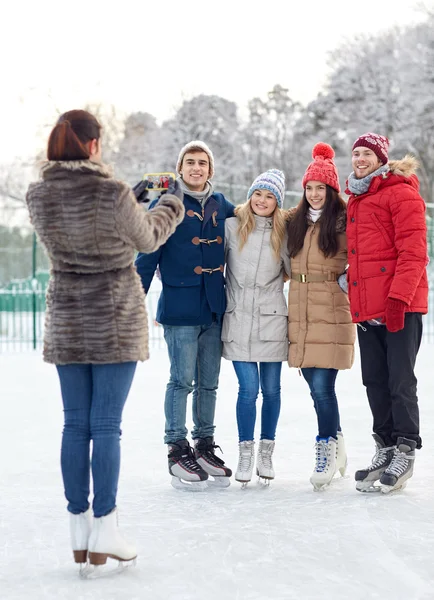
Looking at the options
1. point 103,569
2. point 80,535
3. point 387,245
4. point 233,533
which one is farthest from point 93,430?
point 387,245

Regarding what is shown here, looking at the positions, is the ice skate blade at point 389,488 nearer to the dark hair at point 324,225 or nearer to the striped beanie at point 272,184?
the dark hair at point 324,225

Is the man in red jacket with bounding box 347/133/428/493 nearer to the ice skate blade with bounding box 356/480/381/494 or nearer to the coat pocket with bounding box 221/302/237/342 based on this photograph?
the ice skate blade with bounding box 356/480/381/494

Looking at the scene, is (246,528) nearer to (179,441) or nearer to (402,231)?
(179,441)

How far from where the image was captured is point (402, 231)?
3.81m

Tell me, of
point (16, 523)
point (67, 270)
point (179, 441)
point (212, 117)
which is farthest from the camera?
point (212, 117)

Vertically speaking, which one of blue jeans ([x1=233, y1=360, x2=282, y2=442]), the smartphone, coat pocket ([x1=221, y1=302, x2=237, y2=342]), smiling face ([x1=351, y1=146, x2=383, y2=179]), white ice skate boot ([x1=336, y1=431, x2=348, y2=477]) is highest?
smiling face ([x1=351, y1=146, x2=383, y2=179])

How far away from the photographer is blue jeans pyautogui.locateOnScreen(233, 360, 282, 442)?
13.7ft

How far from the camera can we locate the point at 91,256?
9.23 ft

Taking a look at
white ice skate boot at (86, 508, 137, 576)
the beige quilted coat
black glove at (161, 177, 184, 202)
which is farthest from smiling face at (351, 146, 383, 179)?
white ice skate boot at (86, 508, 137, 576)

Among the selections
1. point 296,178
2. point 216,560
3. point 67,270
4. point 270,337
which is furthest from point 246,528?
point 296,178

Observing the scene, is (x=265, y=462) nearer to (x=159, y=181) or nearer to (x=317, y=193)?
(x=317, y=193)

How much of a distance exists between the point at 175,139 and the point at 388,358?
2846 cm

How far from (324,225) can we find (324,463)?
1.15 metres

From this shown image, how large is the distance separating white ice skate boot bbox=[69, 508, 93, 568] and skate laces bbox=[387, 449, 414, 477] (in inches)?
63.5
